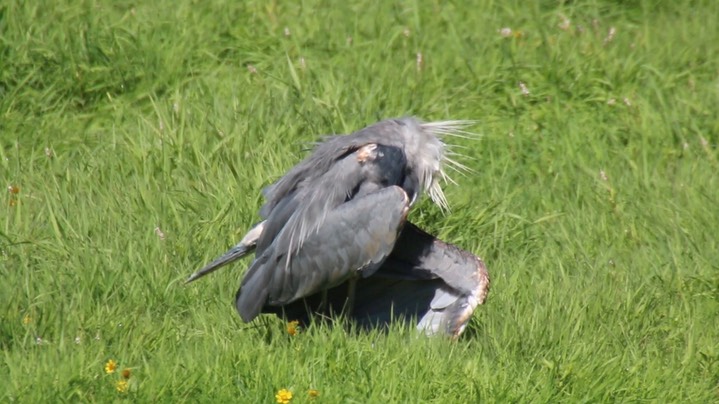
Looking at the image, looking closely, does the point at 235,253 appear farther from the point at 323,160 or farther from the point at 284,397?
the point at 284,397

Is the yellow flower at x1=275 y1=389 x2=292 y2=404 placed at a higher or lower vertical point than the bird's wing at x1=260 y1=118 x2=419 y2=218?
lower

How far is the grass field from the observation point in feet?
14.4

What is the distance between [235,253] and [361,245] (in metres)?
0.57

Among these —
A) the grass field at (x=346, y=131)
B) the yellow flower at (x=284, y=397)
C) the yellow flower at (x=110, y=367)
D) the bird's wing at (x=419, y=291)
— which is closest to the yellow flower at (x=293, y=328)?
the grass field at (x=346, y=131)

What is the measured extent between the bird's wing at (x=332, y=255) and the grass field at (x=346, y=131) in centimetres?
19

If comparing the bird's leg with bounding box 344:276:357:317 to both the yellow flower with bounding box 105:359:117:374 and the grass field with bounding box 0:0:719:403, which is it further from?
the yellow flower with bounding box 105:359:117:374

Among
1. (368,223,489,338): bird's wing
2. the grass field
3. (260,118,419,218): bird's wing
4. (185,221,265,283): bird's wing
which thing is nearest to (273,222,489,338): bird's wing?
(368,223,489,338): bird's wing

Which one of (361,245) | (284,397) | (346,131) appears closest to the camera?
(284,397)

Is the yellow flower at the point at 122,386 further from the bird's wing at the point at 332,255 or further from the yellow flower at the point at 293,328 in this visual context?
the yellow flower at the point at 293,328

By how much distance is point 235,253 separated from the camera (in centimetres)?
486

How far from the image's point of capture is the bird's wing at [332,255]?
15.2ft

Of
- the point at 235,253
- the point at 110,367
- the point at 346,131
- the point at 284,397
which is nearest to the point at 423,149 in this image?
the point at 235,253

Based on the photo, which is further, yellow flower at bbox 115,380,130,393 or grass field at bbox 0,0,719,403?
grass field at bbox 0,0,719,403

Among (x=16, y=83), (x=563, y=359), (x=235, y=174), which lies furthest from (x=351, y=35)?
(x=563, y=359)
